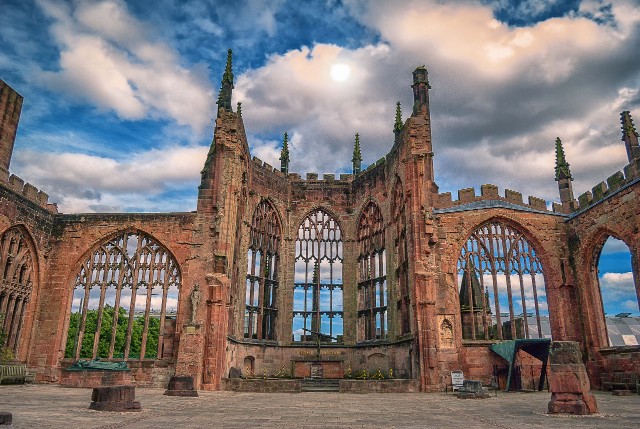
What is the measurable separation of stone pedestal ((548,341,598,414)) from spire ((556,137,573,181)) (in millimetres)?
17580

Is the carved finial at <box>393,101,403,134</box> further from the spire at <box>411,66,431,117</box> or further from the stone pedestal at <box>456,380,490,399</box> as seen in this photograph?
the stone pedestal at <box>456,380,490,399</box>

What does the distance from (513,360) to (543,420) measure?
11.2 m

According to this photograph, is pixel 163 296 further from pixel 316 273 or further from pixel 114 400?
pixel 114 400

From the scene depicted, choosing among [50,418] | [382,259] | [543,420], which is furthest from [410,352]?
[50,418]

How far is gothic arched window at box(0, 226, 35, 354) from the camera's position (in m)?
21.1

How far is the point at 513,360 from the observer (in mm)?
19297

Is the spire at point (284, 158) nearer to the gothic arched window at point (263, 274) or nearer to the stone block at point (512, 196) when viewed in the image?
the gothic arched window at point (263, 274)

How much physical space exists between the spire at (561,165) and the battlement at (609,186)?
7.37 ft

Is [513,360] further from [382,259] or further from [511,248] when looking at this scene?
[382,259]

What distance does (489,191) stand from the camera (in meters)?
23.9

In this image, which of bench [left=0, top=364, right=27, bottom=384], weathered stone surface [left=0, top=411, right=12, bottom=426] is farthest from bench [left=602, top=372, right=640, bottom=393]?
bench [left=0, top=364, right=27, bottom=384]

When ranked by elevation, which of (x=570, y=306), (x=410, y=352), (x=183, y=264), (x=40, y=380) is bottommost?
(x=40, y=380)

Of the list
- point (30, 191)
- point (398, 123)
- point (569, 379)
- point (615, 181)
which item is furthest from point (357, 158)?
point (569, 379)

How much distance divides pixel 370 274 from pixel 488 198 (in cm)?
858
